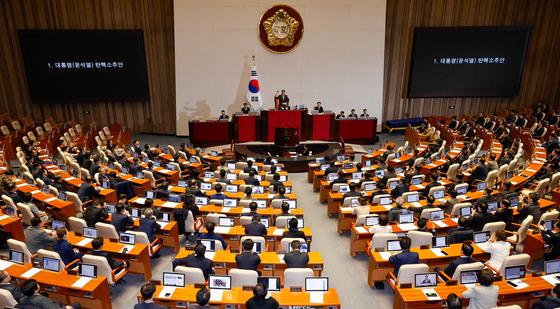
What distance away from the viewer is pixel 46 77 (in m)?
20.6

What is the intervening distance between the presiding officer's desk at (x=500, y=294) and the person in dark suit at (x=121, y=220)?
597 cm

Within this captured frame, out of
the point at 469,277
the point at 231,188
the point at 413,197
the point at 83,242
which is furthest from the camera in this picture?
the point at 231,188

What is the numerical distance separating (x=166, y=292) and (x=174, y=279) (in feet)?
0.82

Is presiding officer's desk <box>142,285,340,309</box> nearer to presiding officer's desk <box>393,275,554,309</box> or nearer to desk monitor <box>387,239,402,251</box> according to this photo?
presiding officer's desk <box>393,275,554,309</box>

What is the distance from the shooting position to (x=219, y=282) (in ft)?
22.1

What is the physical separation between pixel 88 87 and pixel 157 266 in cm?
1517

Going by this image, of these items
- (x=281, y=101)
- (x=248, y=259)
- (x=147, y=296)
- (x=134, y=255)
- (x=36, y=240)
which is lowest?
(x=36, y=240)

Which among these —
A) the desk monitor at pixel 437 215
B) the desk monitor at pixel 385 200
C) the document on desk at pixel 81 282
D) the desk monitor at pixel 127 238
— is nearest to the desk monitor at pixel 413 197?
the desk monitor at pixel 385 200

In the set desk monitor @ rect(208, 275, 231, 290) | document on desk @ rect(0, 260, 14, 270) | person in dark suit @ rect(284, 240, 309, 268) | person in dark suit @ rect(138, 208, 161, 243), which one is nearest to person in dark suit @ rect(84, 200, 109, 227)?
person in dark suit @ rect(138, 208, 161, 243)

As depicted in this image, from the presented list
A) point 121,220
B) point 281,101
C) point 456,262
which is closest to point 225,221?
point 121,220

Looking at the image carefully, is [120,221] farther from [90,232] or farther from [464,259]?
[464,259]

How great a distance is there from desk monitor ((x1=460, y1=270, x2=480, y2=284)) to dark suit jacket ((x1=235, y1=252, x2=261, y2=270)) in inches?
141

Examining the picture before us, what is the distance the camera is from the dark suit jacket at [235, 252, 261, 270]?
7410 millimetres

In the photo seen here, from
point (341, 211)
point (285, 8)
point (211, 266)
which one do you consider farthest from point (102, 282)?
point (285, 8)
